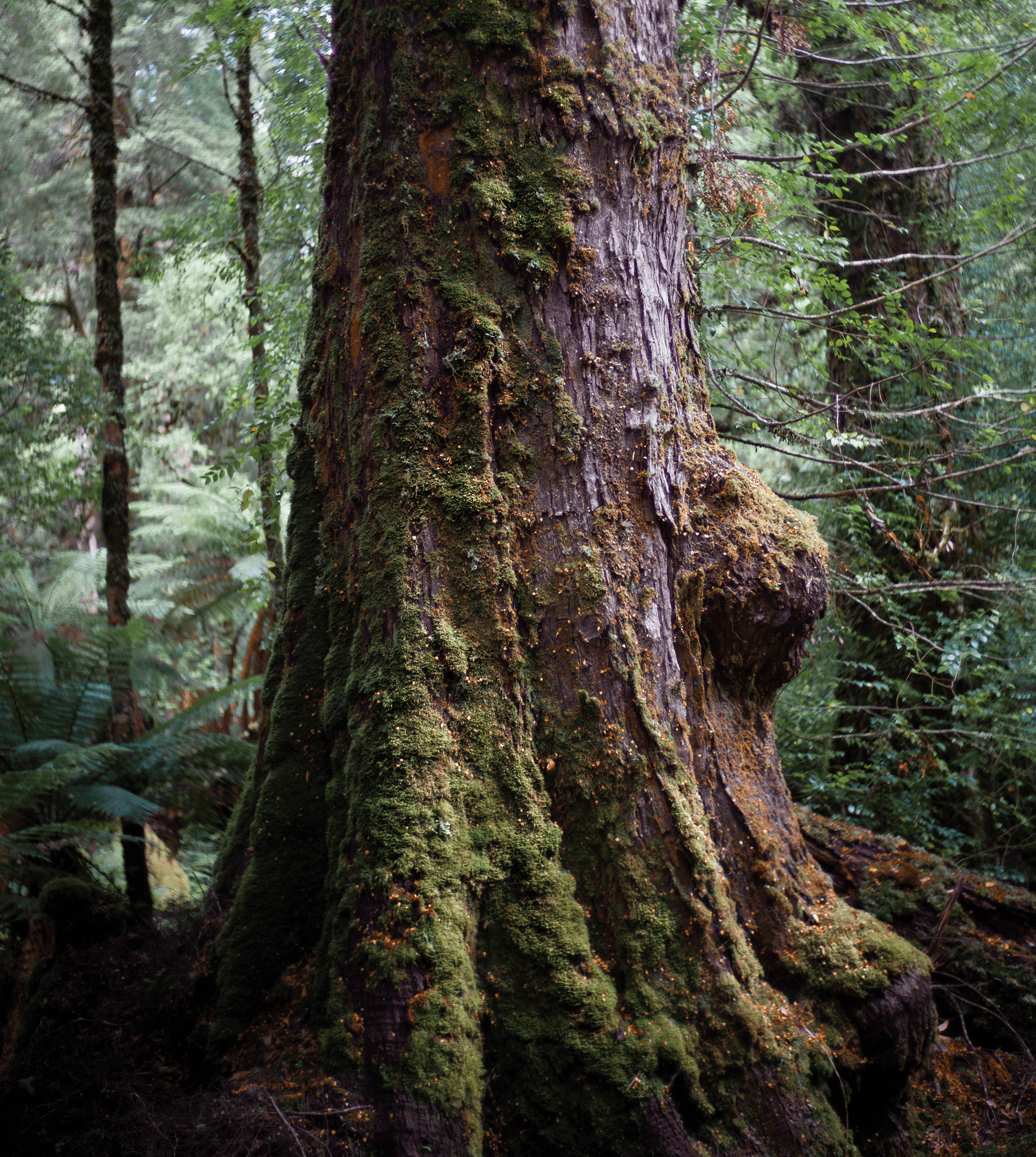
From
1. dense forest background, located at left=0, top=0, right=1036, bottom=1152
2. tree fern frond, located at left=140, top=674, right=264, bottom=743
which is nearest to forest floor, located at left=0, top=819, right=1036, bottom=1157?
dense forest background, located at left=0, top=0, right=1036, bottom=1152

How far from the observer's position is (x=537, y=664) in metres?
2.03

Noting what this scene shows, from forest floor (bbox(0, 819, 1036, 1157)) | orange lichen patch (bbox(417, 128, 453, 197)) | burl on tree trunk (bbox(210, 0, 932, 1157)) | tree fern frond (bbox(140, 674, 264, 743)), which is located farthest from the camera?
tree fern frond (bbox(140, 674, 264, 743))

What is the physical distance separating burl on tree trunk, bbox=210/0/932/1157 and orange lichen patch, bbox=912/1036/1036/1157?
0.24m

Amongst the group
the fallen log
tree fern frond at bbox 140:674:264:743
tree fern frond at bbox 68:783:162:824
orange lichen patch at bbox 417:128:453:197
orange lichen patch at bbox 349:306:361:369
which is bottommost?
the fallen log

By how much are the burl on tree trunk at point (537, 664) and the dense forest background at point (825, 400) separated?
1004 millimetres

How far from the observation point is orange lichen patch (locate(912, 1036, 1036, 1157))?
2.20m

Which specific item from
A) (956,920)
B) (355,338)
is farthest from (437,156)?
(956,920)

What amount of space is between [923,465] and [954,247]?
7.47 ft

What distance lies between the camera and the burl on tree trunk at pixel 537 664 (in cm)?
180

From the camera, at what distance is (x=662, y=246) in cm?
239

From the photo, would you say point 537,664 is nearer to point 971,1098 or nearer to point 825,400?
point 971,1098

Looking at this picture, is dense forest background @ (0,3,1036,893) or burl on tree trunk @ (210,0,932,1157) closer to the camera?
burl on tree trunk @ (210,0,932,1157)

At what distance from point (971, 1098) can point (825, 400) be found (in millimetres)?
3918

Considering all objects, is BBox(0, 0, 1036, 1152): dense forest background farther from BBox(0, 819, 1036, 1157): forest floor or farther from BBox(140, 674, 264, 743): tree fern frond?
BBox(0, 819, 1036, 1157): forest floor
